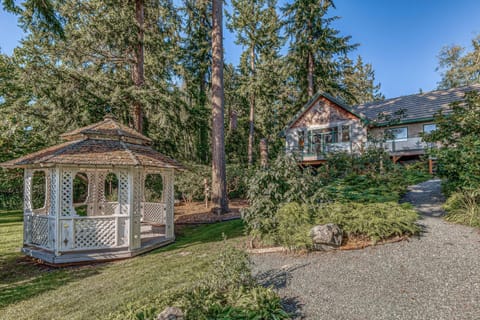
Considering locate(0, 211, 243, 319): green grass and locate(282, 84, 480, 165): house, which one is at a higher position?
locate(282, 84, 480, 165): house

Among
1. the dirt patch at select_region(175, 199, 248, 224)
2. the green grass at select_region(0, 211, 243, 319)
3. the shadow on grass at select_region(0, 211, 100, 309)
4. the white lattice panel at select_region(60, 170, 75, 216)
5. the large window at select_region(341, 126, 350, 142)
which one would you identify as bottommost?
the shadow on grass at select_region(0, 211, 100, 309)

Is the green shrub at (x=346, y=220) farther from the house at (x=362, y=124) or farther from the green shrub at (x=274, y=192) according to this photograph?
the house at (x=362, y=124)

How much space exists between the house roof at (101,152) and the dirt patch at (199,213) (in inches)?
138

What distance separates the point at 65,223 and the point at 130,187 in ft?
5.87

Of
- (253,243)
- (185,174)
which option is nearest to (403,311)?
(253,243)

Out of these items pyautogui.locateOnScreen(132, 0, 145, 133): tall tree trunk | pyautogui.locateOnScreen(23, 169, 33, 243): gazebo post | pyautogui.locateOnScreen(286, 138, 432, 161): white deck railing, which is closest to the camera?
pyautogui.locateOnScreen(23, 169, 33, 243): gazebo post

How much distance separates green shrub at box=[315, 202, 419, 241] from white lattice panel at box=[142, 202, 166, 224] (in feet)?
22.1

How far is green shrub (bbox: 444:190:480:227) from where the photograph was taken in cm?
548

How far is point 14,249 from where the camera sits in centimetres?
812

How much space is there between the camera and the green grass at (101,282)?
3.92 metres

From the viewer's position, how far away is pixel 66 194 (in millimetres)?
6684

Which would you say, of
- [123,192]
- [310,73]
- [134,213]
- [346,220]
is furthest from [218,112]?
[310,73]

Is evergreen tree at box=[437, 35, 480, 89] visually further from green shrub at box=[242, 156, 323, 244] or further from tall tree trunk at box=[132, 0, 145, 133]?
tall tree trunk at box=[132, 0, 145, 133]

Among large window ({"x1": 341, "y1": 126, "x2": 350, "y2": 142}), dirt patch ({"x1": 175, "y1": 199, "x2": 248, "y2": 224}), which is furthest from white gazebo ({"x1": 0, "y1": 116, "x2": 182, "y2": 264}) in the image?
large window ({"x1": 341, "y1": 126, "x2": 350, "y2": 142})
